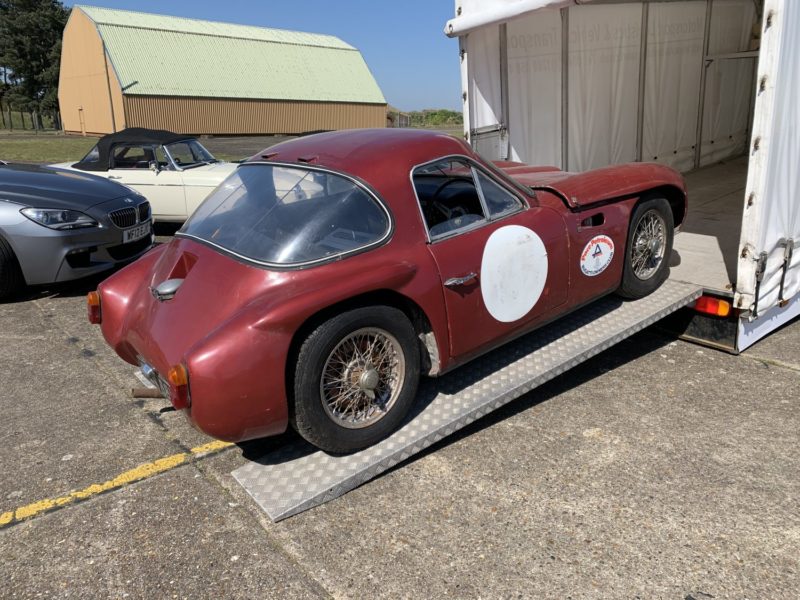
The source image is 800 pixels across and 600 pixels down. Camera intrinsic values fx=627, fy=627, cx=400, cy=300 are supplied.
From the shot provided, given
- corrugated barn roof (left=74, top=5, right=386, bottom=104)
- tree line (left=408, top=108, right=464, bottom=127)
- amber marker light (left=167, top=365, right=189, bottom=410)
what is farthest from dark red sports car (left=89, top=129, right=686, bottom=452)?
tree line (left=408, top=108, right=464, bottom=127)

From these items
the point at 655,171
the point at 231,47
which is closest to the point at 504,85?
the point at 655,171

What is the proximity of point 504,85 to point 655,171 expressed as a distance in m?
2.37

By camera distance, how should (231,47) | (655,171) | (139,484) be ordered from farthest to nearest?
(231,47) → (655,171) → (139,484)

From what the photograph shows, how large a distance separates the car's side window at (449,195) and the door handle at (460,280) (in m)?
0.27

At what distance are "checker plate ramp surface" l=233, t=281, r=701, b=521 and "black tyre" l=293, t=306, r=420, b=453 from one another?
129mm

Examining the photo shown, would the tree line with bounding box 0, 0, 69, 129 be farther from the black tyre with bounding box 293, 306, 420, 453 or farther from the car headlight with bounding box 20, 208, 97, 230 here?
the black tyre with bounding box 293, 306, 420, 453

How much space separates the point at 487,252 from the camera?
3385 millimetres

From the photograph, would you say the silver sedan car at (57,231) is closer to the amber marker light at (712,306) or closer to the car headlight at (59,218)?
the car headlight at (59,218)

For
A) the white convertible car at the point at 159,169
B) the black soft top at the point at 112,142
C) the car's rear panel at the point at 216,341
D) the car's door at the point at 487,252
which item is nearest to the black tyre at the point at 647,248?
the car's door at the point at 487,252

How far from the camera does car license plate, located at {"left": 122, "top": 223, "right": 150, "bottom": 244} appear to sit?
20.9ft

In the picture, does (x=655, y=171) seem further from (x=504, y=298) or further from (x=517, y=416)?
(x=517, y=416)

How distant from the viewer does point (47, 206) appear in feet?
19.4

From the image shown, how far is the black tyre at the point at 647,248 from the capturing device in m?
4.25

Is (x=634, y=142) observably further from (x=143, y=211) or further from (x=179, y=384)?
(x=179, y=384)
